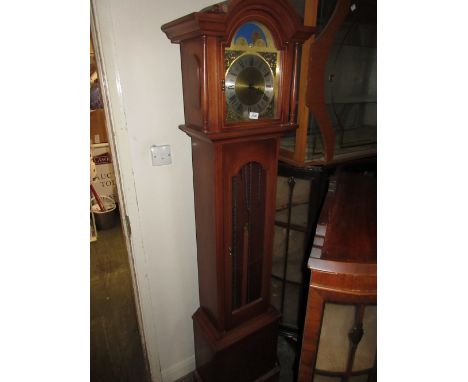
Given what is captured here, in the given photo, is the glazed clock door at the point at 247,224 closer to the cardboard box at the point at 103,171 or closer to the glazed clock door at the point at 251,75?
the glazed clock door at the point at 251,75

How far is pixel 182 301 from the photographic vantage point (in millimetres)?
1557

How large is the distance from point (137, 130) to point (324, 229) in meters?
0.84

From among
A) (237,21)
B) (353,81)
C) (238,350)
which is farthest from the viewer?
(353,81)

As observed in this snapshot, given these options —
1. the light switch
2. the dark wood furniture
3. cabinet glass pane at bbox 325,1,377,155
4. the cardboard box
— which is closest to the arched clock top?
the light switch

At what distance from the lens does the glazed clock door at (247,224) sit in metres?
1.12

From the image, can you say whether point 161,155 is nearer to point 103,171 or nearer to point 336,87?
point 336,87

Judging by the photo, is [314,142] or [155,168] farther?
[314,142]

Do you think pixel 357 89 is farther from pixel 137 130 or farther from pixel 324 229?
pixel 137 130

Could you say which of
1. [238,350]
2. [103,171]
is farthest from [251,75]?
[103,171]

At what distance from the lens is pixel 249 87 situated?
3.42ft

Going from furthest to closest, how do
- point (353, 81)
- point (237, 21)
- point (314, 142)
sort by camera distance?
point (353, 81), point (314, 142), point (237, 21)

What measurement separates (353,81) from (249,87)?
0.94m

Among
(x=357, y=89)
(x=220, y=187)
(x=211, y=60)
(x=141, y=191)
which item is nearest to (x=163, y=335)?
(x=141, y=191)
